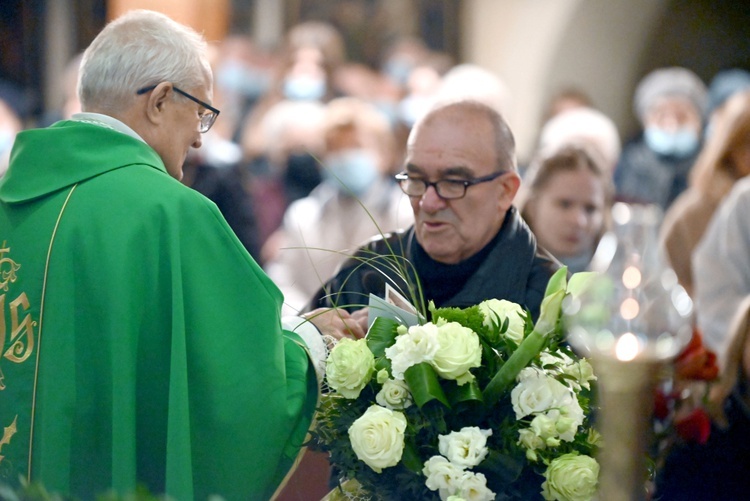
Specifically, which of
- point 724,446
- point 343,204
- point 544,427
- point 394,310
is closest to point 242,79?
point 343,204

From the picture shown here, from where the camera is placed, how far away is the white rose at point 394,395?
2697 mm

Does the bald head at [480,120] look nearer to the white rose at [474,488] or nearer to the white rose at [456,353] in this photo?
the white rose at [456,353]

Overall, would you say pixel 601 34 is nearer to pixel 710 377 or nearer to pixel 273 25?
pixel 273 25

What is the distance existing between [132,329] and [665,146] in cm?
816

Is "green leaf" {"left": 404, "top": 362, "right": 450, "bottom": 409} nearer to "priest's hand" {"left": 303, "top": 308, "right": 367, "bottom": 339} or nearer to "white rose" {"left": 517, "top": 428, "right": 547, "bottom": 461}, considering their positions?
"white rose" {"left": 517, "top": 428, "right": 547, "bottom": 461}

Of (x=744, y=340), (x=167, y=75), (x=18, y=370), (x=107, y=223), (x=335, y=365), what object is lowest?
(x=744, y=340)

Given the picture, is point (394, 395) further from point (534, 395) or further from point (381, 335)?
point (534, 395)

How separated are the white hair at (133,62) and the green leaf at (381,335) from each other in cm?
91

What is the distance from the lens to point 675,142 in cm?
1038

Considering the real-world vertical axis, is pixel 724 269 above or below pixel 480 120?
below

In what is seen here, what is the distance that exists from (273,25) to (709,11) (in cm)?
632

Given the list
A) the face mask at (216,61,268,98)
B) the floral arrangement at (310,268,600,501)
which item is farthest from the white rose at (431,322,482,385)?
the face mask at (216,61,268,98)

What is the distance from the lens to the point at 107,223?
119 inches

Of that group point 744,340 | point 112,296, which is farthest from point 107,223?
point 744,340
